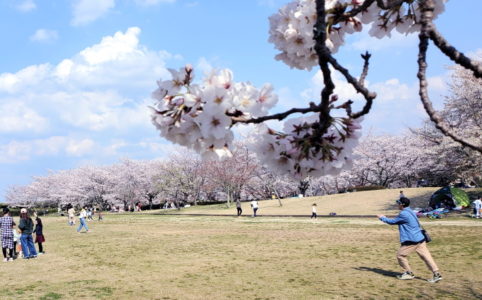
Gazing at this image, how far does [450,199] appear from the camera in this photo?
28.9 metres

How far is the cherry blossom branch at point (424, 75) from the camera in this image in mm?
1803

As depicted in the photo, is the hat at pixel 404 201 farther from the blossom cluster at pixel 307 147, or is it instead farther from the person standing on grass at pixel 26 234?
the person standing on grass at pixel 26 234

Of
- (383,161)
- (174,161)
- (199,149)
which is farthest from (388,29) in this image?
(174,161)

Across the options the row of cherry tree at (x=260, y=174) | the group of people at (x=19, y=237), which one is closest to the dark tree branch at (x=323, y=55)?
the group of people at (x=19, y=237)

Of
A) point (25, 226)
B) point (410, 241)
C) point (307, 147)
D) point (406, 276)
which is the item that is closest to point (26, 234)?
point (25, 226)

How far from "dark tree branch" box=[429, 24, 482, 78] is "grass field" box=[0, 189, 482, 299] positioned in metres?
7.24

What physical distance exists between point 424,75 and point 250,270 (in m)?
9.97

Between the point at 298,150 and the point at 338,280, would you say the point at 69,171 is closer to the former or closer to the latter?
the point at 338,280

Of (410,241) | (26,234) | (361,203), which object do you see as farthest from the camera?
(361,203)

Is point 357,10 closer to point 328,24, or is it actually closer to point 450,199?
point 328,24

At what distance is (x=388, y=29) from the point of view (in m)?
2.59

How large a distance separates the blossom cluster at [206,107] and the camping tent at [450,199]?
100ft

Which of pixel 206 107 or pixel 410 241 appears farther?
pixel 410 241

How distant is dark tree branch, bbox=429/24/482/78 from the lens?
1849 mm
